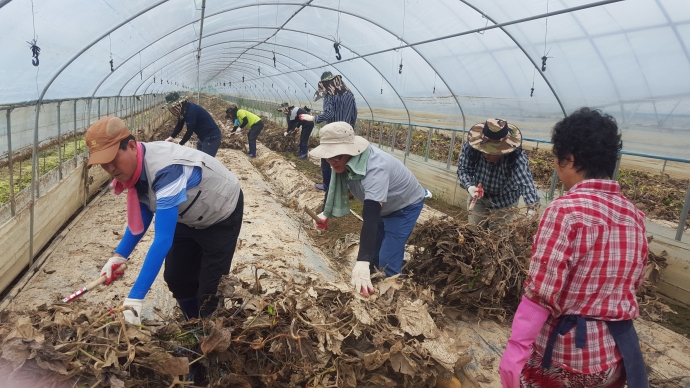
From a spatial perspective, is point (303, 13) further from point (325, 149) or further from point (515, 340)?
point (515, 340)

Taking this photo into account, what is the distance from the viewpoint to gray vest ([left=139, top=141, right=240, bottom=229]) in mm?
2373

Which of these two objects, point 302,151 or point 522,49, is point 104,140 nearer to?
point 522,49

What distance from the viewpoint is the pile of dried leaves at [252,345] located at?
1.87 meters

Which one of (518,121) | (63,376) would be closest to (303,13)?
(518,121)

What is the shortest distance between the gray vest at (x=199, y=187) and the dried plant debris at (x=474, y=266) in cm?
173

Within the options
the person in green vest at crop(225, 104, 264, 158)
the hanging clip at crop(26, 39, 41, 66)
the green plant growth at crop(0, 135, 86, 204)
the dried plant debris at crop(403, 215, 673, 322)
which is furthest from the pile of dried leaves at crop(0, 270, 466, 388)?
the person in green vest at crop(225, 104, 264, 158)

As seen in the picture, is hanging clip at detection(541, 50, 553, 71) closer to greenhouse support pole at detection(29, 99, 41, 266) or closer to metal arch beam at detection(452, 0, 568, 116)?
metal arch beam at detection(452, 0, 568, 116)

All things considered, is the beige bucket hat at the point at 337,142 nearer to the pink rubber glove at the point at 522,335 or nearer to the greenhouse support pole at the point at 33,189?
the pink rubber glove at the point at 522,335

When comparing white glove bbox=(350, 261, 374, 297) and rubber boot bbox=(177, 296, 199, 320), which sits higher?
white glove bbox=(350, 261, 374, 297)

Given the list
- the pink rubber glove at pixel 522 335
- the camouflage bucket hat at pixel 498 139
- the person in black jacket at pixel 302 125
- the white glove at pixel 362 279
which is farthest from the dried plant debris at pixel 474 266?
the person in black jacket at pixel 302 125

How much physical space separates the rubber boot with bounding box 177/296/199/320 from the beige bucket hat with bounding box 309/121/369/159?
139 cm

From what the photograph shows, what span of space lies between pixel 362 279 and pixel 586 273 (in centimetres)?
149

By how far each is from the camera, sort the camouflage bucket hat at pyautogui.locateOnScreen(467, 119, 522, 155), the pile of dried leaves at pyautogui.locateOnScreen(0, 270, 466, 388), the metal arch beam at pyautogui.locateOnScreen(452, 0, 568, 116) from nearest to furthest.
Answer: the pile of dried leaves at pyautogui.locateOnScreen(0, 270, 466, 388)
the camouflage bucket hat at pyautogui.locateOnScreen(467, 119, 522, 155)
the metal arch beam at pyautogui.locateOnScreen(452, 0, 568, 116)

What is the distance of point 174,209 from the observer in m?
2.24
